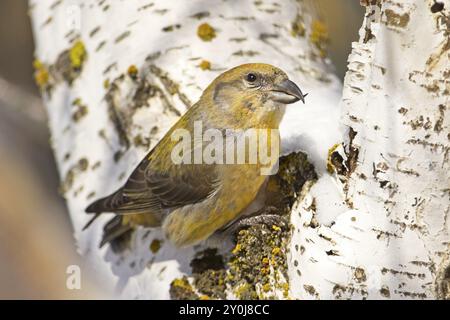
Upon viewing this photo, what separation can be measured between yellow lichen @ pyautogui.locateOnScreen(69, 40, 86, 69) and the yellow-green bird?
0.77m

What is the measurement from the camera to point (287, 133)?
3.27 metres

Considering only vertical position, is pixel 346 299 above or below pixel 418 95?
below

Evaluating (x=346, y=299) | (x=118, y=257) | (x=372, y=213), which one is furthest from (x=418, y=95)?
(x=118, y=257)

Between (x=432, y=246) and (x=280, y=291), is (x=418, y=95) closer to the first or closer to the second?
(x=432, y=246)

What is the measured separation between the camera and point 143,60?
3.59m

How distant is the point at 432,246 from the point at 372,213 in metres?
0.24

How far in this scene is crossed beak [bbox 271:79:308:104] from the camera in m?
3.16

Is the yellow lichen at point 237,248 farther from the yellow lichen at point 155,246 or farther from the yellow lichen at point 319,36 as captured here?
the yellow lichen at point 319,36

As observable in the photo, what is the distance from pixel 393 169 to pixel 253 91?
1114mm

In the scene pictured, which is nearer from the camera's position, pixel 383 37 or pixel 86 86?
pixel 383 37

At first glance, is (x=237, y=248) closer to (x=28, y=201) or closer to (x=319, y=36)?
(x=319, y=36)

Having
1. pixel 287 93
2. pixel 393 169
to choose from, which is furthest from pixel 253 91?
pixel 393 169

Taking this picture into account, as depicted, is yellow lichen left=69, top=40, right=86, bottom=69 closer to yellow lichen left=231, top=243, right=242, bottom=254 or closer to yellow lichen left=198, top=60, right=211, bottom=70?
yellow lichen left=198, top=60, right=211, bottom=70

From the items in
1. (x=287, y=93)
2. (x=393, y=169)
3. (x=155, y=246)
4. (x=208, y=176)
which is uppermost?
(x=393, y=169)
